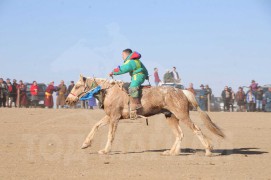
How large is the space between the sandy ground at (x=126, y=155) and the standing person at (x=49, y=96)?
13.6 m

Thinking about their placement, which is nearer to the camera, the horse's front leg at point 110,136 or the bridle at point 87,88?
the horse's front leg at point 110,136

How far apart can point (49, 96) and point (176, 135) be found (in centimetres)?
2320

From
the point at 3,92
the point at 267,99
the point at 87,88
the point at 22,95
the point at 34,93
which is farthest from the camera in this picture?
the point at 267,99

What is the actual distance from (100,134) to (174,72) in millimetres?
14756

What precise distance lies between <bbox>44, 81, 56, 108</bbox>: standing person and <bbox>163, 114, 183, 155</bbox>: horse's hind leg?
22.5 meters

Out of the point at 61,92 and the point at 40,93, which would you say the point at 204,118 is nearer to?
the point at 61,92

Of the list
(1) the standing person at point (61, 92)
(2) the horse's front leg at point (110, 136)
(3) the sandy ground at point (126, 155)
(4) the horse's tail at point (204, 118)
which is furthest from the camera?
(1) the standing person at point (61, 92)

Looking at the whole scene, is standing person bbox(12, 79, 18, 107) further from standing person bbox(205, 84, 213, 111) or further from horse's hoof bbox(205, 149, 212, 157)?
A: horse's hoof bbox(205, 149, 212, 157)

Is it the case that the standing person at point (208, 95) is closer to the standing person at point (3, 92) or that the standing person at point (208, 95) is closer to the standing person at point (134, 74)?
the standing person at point (3, 92)

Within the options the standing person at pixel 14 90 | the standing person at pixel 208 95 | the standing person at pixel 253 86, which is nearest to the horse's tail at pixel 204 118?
the standing person at pixel 14 90

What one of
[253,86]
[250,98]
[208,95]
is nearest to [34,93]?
[208,95]

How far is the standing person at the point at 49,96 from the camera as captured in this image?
35656 millimetres

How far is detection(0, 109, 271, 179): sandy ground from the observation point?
32.4 feet

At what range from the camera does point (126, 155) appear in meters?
12.8
